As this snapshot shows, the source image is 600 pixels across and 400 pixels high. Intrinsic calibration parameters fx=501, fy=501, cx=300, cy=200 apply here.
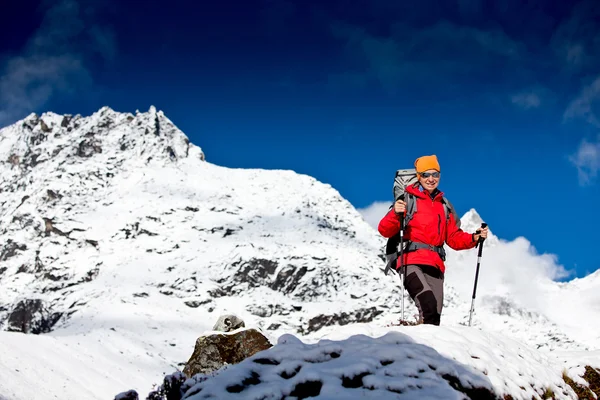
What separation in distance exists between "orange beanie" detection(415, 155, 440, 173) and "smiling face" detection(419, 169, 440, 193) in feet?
0.20

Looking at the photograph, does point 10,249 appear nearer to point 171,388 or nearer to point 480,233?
point 171,388

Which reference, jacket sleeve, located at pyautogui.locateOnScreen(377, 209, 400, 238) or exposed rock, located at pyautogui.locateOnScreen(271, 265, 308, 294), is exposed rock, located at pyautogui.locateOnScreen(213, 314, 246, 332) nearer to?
jacket sleeve, located at pyautogui.locateOnScreen(377, 209, 400, 238)

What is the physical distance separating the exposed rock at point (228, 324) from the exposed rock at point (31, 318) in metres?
101

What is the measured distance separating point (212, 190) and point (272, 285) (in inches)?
1779

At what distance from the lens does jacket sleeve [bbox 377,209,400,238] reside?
24.6 ft

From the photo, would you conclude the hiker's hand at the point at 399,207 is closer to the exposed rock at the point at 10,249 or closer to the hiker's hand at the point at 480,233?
the hiker's hand at the point at 480,233

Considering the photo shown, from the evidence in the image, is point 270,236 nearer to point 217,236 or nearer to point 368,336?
point 217,236

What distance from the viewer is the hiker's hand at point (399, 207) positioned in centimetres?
732

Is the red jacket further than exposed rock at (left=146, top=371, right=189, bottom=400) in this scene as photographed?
Yes

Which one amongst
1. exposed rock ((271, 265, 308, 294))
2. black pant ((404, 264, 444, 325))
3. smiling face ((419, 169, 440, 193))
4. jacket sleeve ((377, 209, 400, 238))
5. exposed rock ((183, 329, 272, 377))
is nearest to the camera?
black pant ((404, 264, 444, 325))

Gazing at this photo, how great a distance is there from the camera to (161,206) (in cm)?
14762

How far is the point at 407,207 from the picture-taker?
7.54 metres

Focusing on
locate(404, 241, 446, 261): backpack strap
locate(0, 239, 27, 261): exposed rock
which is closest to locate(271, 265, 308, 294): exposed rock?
locate(0, 239, 27, 261): exposed rock

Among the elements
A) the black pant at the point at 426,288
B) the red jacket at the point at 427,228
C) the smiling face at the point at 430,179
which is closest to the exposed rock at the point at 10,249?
the red jacket at the point at 427,228
